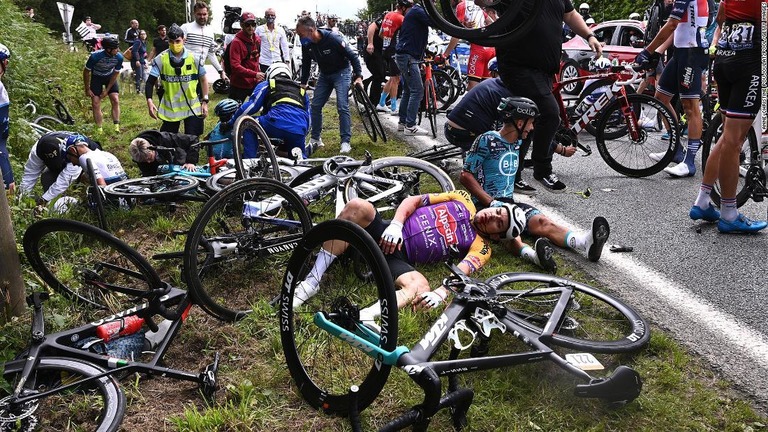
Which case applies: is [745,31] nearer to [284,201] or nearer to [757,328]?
[757,328]

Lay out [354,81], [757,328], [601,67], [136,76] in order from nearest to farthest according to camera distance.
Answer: [757,328] < [601,67] < [354,81] < [136,76]

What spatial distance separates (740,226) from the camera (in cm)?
484

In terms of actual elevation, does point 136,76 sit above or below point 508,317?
below

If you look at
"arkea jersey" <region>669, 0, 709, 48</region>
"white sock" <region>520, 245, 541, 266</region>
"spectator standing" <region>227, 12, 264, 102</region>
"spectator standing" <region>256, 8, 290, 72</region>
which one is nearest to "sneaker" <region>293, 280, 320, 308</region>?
"white sock" <region>520, 245, 541, 266</region>

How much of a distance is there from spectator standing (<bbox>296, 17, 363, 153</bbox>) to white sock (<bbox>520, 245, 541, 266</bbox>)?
4448mm

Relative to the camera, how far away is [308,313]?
10.2ft

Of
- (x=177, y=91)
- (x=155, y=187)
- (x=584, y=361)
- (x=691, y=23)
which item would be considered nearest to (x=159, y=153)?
(x=155, y=187)

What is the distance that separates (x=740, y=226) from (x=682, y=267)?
0.96 m

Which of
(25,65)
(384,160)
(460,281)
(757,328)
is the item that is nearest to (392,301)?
(460,281)

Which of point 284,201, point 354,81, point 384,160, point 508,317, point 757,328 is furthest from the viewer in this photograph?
point 354,81

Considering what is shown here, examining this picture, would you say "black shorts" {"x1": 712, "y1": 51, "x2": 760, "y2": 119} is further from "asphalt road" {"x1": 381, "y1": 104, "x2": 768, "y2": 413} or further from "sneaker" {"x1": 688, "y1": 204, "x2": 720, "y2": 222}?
"asphalt road" {"x1": 381, "y1": 104, "x2": 768, "y2": 413}

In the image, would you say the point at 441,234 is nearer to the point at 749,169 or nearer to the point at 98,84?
the point at 749,169

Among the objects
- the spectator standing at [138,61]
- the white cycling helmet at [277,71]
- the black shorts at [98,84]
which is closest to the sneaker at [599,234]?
the white cycling helmet at [277,71]

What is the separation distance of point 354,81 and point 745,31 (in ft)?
17.2
